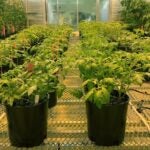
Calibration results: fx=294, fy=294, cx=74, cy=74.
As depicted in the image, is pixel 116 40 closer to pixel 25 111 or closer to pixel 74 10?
pixel 25 111

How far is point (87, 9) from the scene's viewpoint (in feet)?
37.8

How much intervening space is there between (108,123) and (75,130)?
309 mm

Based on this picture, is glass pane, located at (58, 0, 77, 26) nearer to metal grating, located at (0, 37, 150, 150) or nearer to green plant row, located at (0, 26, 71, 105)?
metal grating, located at (0, 37, 150, 150)

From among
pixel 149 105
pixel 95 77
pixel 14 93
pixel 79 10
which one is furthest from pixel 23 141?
pixel 79 10

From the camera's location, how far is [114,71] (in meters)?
1.80

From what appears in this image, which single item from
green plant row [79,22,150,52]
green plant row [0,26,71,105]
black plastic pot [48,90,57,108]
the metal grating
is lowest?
the metal grating

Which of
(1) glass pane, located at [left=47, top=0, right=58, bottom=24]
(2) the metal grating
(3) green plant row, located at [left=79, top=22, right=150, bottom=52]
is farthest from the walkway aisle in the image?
(1) glass pane, located at [left=47, top=0, right=58, bottom=24]

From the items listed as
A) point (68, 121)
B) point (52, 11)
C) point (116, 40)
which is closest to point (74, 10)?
point (52, 11)

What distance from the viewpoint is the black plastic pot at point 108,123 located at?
172 centimetres

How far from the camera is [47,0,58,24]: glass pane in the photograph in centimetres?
1159

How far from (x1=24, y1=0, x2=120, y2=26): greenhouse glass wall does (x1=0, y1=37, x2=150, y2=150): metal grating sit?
30.5 ft

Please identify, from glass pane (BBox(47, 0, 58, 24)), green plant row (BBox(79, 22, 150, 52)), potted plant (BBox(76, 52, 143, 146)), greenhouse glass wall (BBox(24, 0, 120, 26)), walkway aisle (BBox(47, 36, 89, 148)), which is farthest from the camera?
glass pane (BBox(47, 0, 58, 24))

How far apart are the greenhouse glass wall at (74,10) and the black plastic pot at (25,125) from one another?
9933 mm

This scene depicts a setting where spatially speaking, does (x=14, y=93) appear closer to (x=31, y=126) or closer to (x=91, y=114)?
(x=31, y=126)
